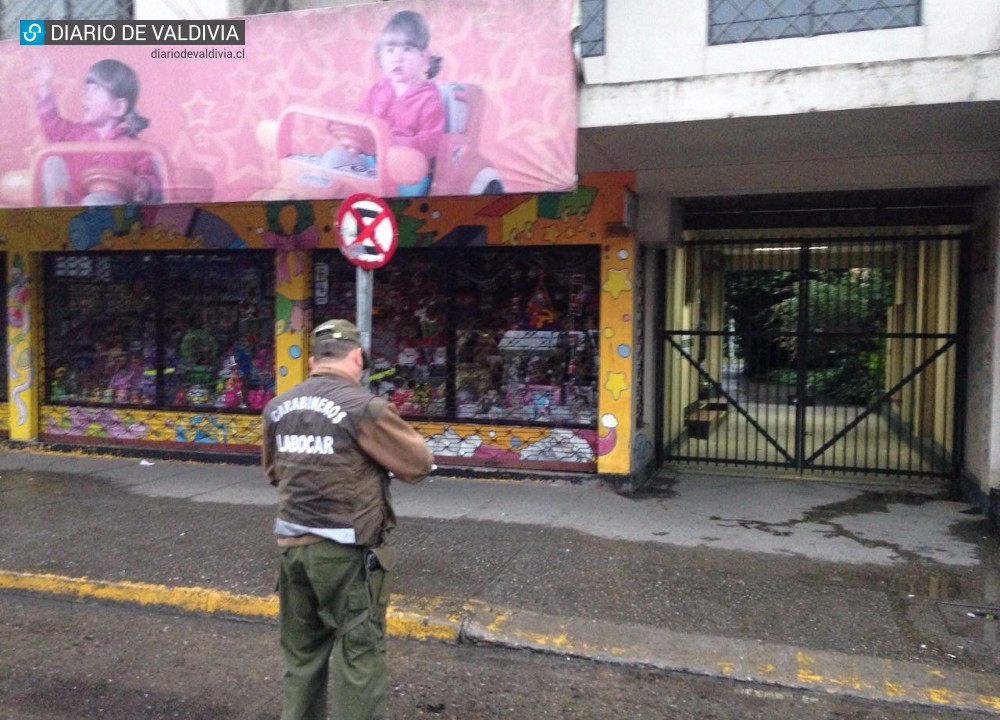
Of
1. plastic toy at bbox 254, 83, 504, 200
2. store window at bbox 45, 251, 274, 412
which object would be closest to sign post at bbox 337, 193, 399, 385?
plastic toy at bbox 254, 83, 504, 200

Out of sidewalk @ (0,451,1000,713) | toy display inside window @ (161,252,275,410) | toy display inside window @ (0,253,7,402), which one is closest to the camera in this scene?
sidewalk @ (0,451,1000,713)

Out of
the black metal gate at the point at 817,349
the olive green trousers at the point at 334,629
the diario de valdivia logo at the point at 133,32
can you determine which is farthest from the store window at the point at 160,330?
the olive green trousers at the point at 334,629

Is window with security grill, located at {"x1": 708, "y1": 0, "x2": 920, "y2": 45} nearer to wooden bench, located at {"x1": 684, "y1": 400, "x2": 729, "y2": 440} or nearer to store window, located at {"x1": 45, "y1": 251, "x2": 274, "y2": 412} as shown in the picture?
wooden bench, located at {"x1": 684, "y1": 400, "x2": 729, "y2": 440}

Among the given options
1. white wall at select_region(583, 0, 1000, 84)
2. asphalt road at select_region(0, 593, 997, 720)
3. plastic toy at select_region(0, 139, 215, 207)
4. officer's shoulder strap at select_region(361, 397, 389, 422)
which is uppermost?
white wall at select_region(583, 0, 1000, 84)

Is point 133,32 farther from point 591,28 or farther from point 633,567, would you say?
point 633,567

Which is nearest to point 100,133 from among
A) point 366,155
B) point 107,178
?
point 107,178

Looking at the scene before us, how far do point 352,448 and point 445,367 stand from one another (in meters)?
6.02

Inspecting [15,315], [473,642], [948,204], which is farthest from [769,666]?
[15,315]

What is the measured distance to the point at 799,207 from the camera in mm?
9102

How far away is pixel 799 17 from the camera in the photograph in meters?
6.78

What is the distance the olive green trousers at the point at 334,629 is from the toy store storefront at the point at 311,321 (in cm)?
444

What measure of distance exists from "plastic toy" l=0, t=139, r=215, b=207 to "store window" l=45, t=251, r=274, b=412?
2.05m

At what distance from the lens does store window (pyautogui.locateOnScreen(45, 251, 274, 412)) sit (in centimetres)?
995

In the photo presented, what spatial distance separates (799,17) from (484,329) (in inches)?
168
